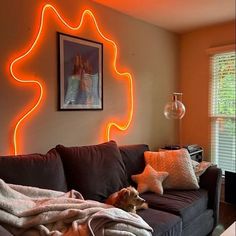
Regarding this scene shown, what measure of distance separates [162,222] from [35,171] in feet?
3.26

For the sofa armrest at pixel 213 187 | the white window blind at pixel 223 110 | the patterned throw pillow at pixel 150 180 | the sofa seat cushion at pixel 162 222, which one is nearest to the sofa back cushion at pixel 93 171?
the patterned throw pillow at pixel 150 180

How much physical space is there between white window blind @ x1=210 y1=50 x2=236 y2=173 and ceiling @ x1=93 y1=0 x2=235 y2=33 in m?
0.53

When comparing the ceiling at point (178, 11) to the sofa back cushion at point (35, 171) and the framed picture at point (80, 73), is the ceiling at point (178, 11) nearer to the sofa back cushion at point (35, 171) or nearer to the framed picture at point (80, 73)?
the framed picture at point (80, 73)

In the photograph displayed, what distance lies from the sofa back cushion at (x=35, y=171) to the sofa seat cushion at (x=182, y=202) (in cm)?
80

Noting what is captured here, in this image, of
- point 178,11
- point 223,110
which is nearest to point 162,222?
point 223,110

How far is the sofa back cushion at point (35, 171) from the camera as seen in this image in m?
1.83

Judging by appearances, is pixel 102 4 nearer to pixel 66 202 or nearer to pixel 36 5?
pixel 36 5

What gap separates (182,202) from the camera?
229 centimetres

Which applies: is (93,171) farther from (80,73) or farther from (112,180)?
(80,73)

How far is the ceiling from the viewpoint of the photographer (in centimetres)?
288

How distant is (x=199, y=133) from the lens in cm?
391

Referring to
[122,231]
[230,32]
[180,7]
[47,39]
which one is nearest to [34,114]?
[47,39]

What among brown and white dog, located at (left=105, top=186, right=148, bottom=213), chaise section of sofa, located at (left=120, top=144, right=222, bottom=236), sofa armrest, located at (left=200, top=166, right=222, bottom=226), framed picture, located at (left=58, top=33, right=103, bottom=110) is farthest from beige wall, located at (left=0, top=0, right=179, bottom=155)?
sofa armrest, located at (left=200, top=166, right=222, bottom=226)

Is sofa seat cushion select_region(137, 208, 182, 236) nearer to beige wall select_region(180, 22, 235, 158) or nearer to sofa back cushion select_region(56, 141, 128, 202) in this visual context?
sofa back cushion select_region(56, 141, 128, 202)
